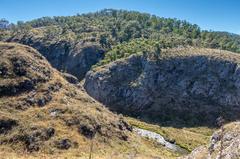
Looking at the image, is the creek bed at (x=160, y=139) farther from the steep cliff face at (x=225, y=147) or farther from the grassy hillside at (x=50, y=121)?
the steep cliff face at (x=225, y=147)

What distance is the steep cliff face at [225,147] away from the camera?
63.5 m

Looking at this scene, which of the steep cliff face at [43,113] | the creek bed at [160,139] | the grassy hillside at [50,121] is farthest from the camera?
the creek bed at [160,139]

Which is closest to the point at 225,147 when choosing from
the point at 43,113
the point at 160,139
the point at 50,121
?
the point at 50,121

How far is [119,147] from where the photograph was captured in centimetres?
13238

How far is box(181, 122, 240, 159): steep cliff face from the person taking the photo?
2500 inches

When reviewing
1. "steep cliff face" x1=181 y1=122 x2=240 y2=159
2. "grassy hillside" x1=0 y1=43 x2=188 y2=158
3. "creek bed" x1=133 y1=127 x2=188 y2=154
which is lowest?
"creek bed" x1=133 y1=127 x2=188 y2=154

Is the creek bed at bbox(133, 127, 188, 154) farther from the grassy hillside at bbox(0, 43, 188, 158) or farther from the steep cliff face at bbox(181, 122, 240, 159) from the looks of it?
the steep cliff face at bbox(181, 122, 240, 159)

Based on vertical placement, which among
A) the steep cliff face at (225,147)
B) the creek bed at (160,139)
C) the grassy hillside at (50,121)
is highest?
the steep cliff face at (225,147)

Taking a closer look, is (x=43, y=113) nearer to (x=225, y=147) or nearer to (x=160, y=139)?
(x=160, y=139)

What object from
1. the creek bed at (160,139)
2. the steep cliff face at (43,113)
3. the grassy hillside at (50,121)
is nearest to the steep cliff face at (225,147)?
the grassy hillside at (50,121)

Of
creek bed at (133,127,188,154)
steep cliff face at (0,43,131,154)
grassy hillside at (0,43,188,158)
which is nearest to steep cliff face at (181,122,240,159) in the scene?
grassy hillside at (0,43,188,158)

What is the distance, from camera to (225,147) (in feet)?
226

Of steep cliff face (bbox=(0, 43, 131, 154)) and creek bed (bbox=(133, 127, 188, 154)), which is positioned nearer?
steep cliff face (bbox=(0, 43, 131, 154))

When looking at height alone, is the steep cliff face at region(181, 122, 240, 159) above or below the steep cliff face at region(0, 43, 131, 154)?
above
